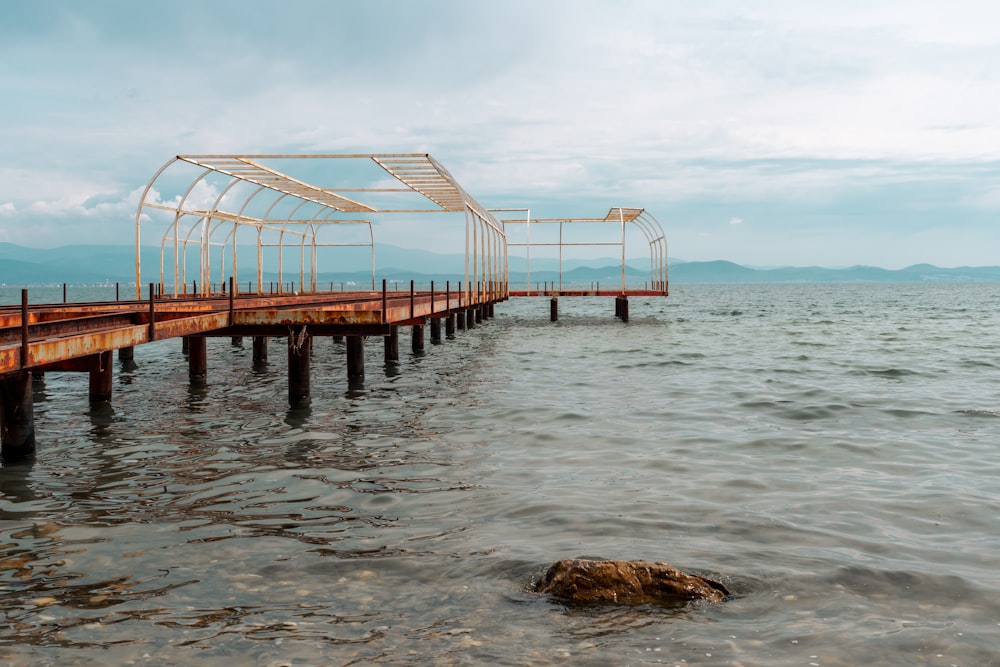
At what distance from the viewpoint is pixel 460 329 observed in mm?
39438

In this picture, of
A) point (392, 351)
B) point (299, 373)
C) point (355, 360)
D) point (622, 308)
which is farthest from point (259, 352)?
point (622, 308)

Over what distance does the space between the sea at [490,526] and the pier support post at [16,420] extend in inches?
15.0

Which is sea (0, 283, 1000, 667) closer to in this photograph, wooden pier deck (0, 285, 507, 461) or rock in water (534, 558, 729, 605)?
rock in water (534, 558, 729, 605)

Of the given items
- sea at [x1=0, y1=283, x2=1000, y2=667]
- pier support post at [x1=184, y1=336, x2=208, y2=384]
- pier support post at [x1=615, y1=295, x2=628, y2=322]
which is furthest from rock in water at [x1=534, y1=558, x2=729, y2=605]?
pier support post at [x1=615, y1=295, x2=628, y2=322]

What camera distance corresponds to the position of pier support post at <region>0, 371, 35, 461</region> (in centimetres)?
1101

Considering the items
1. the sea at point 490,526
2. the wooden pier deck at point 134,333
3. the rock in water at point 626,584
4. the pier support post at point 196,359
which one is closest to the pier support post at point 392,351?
the wooden pier deck at point 134,333

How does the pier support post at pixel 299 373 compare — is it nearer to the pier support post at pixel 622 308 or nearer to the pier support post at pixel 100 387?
the pier support post at pixel 100 387

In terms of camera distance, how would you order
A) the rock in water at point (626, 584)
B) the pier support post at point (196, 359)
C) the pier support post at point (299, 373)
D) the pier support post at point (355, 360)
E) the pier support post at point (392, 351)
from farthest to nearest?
the pier support post at point (392, 351), the pier support post at point (196, 359), the pier support post at point (355, 360), the pier support post at point (299, 373), the rock in water at point (626, 584)

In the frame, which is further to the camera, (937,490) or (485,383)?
(485,383)

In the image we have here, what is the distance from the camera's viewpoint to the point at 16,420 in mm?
11172

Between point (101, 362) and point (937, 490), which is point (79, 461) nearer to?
point (101, 362)

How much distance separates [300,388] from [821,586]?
1165 cm

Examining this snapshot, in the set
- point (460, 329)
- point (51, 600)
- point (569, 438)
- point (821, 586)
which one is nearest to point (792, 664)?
point (821, 586)

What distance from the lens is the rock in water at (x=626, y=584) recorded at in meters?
6.45
